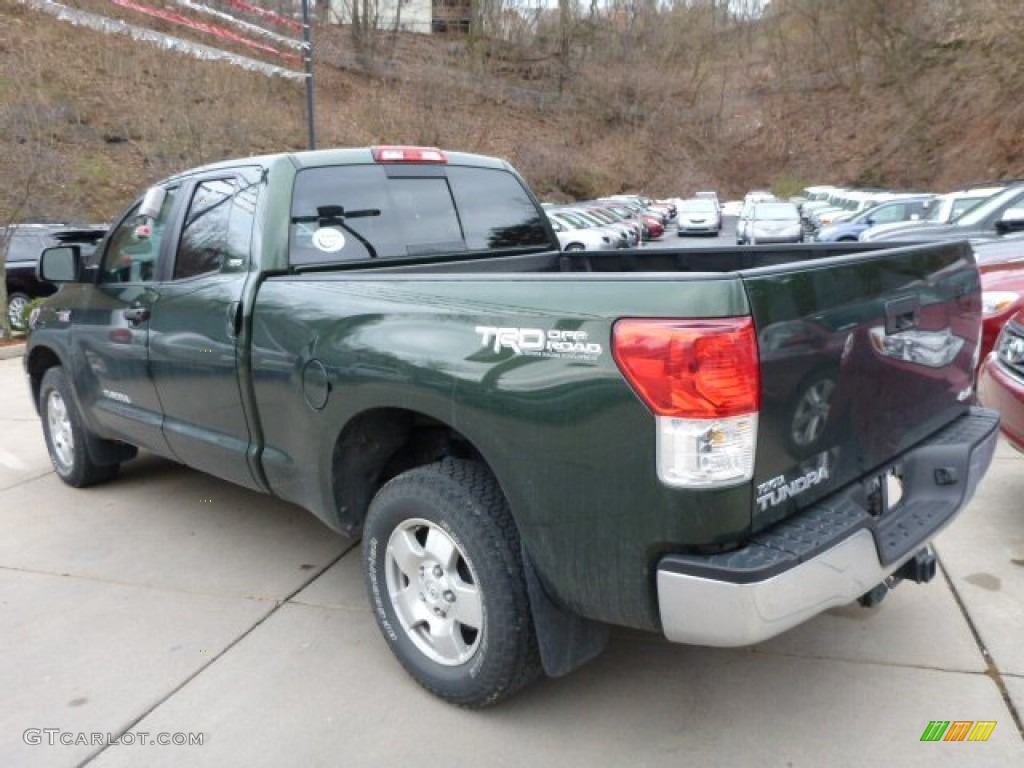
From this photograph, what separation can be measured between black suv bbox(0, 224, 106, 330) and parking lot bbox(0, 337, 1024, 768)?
9.78 m

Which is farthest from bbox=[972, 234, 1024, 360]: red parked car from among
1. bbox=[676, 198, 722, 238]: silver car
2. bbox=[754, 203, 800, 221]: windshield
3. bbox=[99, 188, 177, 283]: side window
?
bbox=[676, 198, 722, 238]: silver car

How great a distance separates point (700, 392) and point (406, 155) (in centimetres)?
239

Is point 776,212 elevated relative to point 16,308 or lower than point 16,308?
elevated

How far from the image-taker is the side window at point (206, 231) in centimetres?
381

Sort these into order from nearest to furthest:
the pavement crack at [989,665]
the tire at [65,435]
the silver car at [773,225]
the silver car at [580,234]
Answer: the pavement crack at [989,665], the tire at [65,435], the silver car at [580,234], the silver car at [773,225]

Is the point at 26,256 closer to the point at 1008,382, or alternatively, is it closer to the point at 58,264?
the point at 58,264

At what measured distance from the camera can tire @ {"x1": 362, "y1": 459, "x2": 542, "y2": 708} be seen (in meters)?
2.65

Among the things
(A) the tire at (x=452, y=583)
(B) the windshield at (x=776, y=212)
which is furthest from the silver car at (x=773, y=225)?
(A) the tire at (x=452, y=583)

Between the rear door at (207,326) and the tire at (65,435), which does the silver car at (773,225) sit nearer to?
the tire at (65,435)

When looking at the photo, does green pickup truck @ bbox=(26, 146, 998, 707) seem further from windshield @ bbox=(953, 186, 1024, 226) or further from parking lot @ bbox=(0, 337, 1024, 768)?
windshield @ bbox=(953, 186, 1024, 226)

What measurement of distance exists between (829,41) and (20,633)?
244ft

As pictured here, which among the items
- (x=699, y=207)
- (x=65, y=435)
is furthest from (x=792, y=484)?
(x=699, y=207)

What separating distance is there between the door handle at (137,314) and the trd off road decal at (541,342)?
2355mm

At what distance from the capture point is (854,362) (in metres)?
2.53
